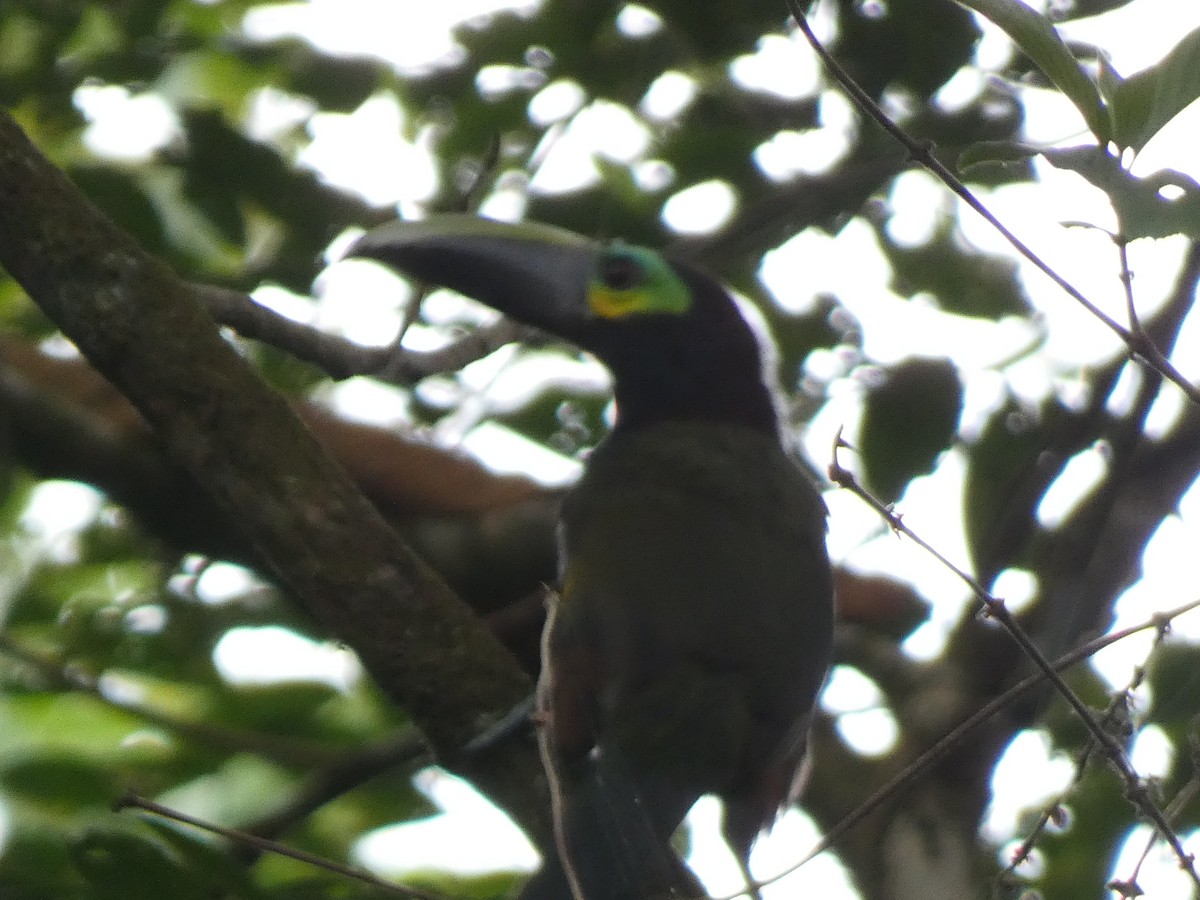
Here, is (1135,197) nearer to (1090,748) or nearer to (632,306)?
(1090,748)

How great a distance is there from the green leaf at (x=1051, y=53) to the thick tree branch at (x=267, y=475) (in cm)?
129

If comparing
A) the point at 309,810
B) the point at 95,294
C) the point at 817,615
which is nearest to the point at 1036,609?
the point at 817,615

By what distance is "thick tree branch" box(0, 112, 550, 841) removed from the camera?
94.0 inches

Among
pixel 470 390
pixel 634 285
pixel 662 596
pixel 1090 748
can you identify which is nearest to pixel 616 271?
pixel 634 285

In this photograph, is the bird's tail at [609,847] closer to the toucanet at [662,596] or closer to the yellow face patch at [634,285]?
the toucanet at [662,596]

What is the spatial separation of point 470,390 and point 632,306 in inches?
20.6

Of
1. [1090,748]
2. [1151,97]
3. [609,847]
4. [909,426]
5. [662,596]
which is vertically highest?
[909,426]

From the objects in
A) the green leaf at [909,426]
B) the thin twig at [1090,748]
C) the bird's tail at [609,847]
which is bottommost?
the thin twig at [1090,748]

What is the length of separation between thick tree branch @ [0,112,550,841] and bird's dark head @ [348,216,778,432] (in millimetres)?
725

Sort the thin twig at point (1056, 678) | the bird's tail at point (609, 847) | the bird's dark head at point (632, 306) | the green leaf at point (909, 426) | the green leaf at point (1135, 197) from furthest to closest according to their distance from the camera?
A: the bird's dark head at point (632, 306) < the green leaf at point (909, 426) < the bird's tail at point (609, 847) < the thin twig at point (1056, 678) < the green leaf at point (1135, 197)

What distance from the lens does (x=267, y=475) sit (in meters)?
2.41

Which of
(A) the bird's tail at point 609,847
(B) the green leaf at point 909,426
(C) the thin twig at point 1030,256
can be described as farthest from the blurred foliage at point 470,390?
(C) the thin twig at point 1030,256

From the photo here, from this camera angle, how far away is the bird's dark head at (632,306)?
10.3 ft

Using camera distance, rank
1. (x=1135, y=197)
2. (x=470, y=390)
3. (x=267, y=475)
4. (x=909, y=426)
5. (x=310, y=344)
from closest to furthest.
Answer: (x=1135, y=197) → (x=267, y=475) → (x=310, y=344) → (x=909, y=426) → (x=470, y=390)
